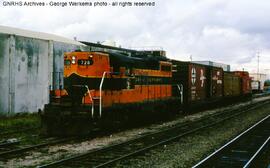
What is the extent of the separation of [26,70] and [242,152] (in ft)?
43.0

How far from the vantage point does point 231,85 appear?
1291 inches

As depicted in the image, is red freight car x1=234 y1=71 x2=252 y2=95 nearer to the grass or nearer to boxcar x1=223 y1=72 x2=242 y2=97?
boxcar x1=223 y1=72 x2=242 y2=97

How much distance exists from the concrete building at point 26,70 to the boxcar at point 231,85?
14.9 meters

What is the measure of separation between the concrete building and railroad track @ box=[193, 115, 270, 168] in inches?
418

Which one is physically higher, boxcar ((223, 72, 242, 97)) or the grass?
boxcar ((223, 72, 242, 97))

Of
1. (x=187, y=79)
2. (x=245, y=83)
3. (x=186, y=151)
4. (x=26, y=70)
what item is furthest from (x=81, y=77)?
(x=245, y=83)

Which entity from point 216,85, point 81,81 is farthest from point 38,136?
point 216,85

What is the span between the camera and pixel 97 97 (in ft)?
42.1

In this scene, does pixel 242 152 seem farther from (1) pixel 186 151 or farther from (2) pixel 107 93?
(2) pixel 107 93

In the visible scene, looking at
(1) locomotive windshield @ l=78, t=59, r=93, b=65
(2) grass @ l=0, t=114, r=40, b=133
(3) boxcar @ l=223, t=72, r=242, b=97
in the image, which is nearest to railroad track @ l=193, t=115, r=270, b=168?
(1) locomotive windshield @ l=78, t=59, r=93, b=65

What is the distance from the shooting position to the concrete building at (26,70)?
714 inches

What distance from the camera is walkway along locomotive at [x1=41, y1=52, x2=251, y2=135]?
486 inches

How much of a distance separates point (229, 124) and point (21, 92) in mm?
11009

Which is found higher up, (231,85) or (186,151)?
(231,85)
